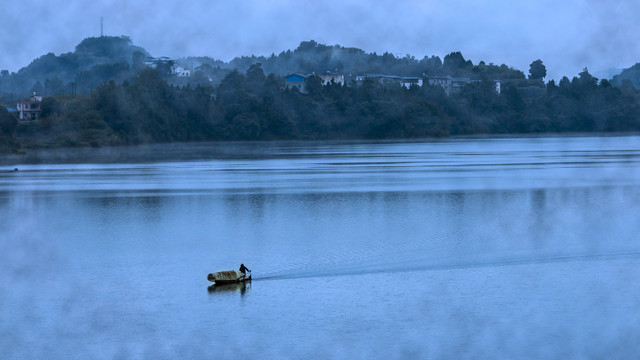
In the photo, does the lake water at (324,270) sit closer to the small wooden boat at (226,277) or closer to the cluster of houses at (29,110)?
the small wooden boat at (226,277)

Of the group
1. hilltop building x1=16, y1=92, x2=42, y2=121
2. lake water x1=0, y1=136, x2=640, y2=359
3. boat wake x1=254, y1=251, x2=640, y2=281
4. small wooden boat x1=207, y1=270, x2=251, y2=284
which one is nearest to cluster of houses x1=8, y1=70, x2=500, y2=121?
hilltop building x1=16, y1=92, x2=42, y2=121

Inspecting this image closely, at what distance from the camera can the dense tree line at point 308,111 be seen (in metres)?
71.2

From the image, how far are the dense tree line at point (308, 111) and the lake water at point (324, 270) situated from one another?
122 ft

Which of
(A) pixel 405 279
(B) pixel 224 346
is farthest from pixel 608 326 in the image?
(B) pixel 224 346

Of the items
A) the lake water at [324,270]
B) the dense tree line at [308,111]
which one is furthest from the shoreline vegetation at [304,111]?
the lake water at [324,270]

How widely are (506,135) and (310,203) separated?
2794 inches

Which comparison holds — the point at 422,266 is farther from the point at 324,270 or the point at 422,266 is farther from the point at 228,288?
the point at 228,288

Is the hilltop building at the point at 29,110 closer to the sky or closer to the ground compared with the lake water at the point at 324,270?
closer to the sky

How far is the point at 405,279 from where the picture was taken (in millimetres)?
14898

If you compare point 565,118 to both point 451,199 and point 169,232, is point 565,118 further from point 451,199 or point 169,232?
point 169,232

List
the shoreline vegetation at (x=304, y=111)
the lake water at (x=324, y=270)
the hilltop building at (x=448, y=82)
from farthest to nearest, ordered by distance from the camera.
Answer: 1. the hilltop building at (x=448, y=82)
2. the shoreline vegetation at (x=304, y=111)
3. the lake water at (x=324, y=270)

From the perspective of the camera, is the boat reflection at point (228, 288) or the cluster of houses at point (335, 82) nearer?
the boat reflection at point (228, 288)

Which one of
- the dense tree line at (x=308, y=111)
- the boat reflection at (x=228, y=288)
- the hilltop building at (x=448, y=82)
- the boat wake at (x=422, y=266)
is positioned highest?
the hilltop building at (x=448, y=82)

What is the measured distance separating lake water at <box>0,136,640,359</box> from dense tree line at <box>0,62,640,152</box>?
3715cm
